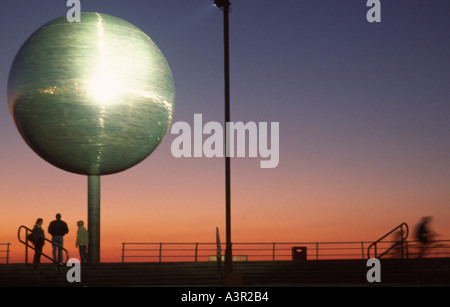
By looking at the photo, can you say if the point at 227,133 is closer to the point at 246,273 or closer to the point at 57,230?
the point at 246,273

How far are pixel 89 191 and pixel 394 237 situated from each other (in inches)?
433

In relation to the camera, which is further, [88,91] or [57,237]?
[88,91]

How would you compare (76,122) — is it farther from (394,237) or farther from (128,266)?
(394,237)

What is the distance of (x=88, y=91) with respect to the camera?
19953 millimetres

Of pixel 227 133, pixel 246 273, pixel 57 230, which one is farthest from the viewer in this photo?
pixel 57 230

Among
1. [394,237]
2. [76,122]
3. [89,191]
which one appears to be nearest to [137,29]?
[76,122]

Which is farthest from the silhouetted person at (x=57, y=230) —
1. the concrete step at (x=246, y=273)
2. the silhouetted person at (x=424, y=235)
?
the silhouetted person at (x=424, y=235)

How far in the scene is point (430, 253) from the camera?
19266 mm

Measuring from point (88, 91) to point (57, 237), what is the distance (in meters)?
4.78

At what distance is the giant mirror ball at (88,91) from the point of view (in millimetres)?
20016

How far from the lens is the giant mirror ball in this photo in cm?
2002

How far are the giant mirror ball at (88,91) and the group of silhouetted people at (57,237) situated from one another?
247 cm

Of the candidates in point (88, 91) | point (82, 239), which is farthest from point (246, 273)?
point (88, 91)
